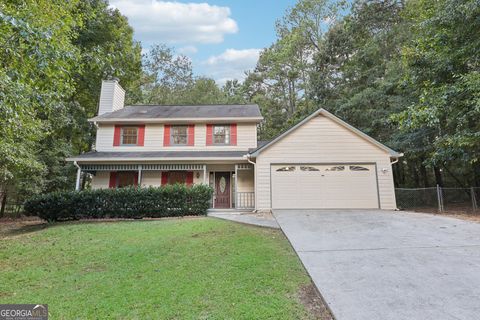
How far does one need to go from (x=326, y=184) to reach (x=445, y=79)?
22.5 feet

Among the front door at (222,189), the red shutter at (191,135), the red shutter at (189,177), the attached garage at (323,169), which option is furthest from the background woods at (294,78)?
the front door at (222,189)

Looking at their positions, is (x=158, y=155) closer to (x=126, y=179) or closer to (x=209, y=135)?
(x=126, y=179)

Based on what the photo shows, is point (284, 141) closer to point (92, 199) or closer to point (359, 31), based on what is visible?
point (92, 199)

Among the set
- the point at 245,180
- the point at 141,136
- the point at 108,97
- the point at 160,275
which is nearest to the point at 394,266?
the point at 160,275

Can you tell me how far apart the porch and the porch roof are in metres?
0.51

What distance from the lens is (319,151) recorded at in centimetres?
1175

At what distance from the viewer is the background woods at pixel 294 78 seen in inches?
A: 202

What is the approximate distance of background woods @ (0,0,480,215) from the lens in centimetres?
514

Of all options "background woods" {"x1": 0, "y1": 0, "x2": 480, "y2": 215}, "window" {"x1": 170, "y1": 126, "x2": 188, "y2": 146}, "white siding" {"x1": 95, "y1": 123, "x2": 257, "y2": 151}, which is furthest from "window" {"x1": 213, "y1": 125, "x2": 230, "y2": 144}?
"background woods" {"x1": 0, "y1": 0, "x2": 480, "y2": 215}

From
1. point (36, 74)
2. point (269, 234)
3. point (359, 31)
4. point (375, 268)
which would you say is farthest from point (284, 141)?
point (359, 31)

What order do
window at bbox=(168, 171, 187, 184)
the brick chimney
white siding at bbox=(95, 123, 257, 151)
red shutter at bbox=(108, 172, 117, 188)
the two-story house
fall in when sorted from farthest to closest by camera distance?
the brick chimney → white siding at bbox=(95, 123, 257, 151) → window at bbox=(168, 171, 187, 184) → red shutter at bbox=(108, 172, 117, 188) → the two-story house

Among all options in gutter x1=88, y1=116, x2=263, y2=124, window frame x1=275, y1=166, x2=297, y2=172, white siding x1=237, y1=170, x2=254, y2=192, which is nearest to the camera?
window frame x1=275, y1=166, x2=297, y2=172

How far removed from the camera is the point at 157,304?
3373 mm

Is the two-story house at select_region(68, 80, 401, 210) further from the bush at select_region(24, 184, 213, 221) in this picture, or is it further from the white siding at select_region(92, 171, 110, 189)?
the bush at select_region(24, 184, 213, 221)
